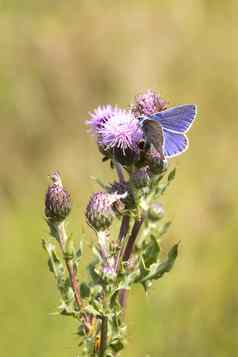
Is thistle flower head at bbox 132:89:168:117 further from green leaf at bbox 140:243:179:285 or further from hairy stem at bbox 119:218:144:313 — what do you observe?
green leaf at bbox 140:243:179:285

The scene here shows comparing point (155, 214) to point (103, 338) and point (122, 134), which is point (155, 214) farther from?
point (103, 338)

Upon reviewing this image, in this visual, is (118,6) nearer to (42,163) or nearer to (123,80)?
(123,80)

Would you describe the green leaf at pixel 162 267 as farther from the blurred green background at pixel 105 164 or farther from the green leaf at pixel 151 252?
the blurred green background at pixel 105 164

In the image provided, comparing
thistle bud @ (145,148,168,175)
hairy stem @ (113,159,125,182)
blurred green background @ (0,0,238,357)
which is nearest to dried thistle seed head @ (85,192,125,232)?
hairy stem @ (113,159,125,182)

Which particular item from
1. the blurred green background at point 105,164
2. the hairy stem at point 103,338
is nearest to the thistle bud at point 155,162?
the hairy stem at point 103,338

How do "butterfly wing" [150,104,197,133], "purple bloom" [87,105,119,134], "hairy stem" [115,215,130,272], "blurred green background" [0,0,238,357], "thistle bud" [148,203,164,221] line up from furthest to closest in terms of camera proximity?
"blurred green background" [0,0,238,357] < "purple bloom" [87,105,119,134] < "hairy stem" [115,215,130,272] < "thistle bud" [148,203,164,221] < "butterfly wing" [150,104,197,133]
